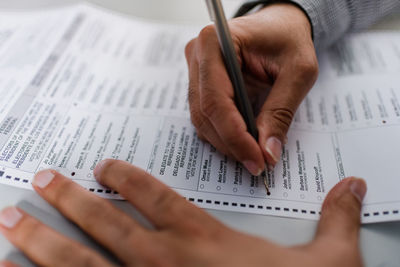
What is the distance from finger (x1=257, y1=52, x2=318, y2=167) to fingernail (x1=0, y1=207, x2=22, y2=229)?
13.1 inches

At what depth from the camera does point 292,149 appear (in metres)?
0.50

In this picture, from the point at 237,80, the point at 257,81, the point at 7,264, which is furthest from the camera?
the point at 257,81

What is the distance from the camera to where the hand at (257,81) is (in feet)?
1.46

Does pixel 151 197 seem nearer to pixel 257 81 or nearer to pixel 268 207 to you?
pixel 268 207

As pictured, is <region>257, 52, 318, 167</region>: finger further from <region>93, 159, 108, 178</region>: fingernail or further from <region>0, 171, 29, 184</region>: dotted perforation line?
<region>0, 171, 29, 184</region>: dotted perforation line

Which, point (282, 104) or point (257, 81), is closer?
point (282, 104)

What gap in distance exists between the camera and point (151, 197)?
0.41 metres

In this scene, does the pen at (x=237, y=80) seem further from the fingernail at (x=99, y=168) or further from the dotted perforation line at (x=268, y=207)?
the fingernail at (x=99, y=168)

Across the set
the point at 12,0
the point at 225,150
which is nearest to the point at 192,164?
the point at 225,150

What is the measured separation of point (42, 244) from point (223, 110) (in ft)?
0.92

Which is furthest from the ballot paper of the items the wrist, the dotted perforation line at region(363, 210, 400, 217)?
the wrist

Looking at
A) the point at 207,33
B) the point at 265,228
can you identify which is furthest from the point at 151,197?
the point at 207,33

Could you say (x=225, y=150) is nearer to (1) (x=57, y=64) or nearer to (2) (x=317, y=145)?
(2) (x=317, y=145)

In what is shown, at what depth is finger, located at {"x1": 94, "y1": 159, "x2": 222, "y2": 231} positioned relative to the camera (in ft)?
1.25
